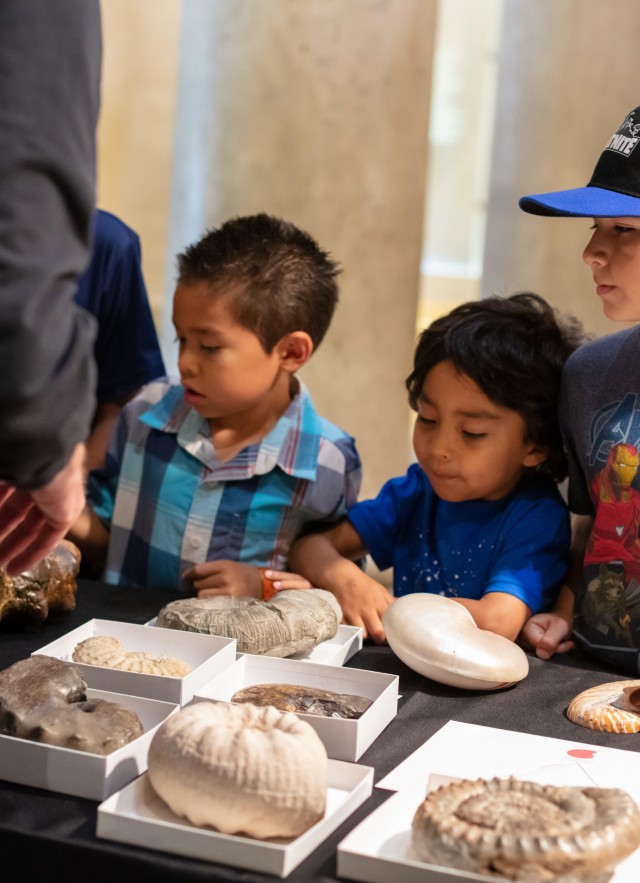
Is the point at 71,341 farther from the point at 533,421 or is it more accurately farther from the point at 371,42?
the point at 371,42

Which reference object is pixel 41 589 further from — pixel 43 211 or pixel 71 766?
pixel 43 211

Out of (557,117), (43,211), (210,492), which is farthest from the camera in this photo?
(557,117)

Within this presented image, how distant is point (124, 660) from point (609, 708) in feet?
2.35

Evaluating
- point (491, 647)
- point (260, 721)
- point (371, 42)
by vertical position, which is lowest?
point (491, 647)

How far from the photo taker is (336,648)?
192 centimetres

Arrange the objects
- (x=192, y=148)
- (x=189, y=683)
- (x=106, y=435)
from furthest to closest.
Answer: (x=192, y=148)
(x=106, y=435)
(x=189, y=683)

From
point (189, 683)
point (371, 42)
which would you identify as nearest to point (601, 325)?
point (371, 42)

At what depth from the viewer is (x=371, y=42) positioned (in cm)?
400

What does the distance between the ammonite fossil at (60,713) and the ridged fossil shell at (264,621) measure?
1.17 feet

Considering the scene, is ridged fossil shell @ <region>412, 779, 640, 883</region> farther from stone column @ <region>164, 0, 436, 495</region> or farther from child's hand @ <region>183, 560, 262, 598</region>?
stone column @ <region>164, 0, 436, 495</region>

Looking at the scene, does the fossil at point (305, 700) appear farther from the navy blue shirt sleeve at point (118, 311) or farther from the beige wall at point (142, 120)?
the beige wall at point (142, 120)

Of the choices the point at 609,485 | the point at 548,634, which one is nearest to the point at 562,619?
the point at 548,634

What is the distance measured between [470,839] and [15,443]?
60cm

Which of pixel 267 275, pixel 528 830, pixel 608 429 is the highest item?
pixel 267 275
